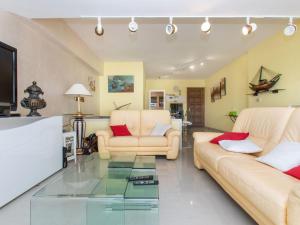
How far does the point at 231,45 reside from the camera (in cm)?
518

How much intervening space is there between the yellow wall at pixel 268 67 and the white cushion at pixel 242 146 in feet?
7.18

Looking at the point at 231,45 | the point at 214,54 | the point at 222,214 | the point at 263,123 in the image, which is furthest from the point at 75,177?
the point at 214,54

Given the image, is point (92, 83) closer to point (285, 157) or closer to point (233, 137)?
point (233, 137)

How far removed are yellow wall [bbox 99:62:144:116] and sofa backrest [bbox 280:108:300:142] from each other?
5090 mm

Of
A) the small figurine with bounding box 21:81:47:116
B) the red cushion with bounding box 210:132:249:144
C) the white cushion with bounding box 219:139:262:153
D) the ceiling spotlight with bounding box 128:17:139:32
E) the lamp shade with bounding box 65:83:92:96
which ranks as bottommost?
the white cushion with bounding box 219:139:262:153

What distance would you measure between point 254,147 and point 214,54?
4245 mm

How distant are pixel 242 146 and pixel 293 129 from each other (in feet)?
1.73

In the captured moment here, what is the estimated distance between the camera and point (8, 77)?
2.39 m

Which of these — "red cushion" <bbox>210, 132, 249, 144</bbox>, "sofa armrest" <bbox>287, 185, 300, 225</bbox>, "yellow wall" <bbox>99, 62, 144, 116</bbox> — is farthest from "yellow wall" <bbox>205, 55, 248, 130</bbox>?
"sofa armrest" <bbox>287, 185, 300, 225</bbox>

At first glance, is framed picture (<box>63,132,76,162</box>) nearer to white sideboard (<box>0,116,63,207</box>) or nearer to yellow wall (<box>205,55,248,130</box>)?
white sideboard (<box>0,116,63,207</box>)

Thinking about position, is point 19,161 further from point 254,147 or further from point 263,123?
point 263,123

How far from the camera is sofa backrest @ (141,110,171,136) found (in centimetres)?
420

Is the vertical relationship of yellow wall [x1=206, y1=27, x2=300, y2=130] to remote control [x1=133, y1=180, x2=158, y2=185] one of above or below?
above

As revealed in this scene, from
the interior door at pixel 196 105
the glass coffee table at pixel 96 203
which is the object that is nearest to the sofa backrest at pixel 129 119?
the glass coffee table at pixel 96 203
